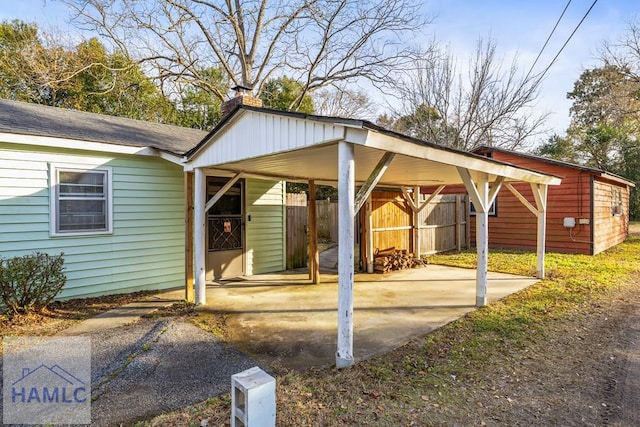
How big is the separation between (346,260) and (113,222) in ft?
15.4

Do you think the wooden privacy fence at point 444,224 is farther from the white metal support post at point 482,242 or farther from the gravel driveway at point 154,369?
the gravel driveway at point 154,369

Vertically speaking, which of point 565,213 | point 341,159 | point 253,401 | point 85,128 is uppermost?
point 85,128

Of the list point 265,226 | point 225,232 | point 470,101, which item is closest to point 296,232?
point 265,226

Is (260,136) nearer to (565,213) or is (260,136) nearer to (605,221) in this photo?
(565,213)

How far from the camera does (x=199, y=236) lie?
560cm

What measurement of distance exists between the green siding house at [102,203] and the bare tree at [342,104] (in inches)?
506

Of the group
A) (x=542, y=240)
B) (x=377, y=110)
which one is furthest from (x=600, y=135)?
(x=542, y=240)

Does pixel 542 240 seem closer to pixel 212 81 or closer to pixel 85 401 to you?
pixel 85 401

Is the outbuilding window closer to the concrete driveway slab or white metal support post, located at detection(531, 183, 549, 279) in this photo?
white metal support post, located at detection(531, 183, 549, 279)

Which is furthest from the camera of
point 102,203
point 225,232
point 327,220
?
point 327,220

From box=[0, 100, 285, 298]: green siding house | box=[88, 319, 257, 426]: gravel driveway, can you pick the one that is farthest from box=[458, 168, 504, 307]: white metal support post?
box=[0, 100, 285, 298]: green siding house

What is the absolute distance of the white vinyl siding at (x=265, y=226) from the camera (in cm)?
797

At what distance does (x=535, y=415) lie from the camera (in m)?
2.64

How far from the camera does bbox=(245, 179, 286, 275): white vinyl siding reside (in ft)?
26.1
